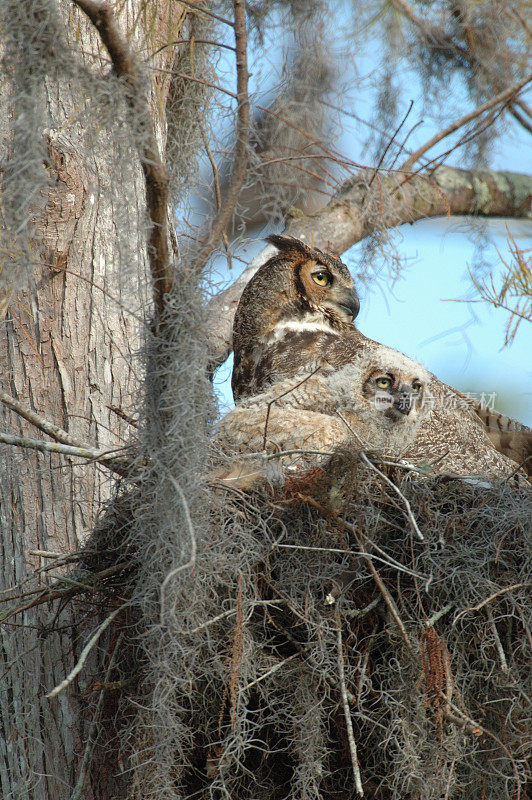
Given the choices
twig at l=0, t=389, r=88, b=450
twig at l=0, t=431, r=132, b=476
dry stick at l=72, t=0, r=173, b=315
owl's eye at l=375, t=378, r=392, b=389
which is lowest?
twig at l=0, t=431, r=132, b=476

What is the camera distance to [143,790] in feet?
6.16

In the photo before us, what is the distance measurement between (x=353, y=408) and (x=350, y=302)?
83 cm

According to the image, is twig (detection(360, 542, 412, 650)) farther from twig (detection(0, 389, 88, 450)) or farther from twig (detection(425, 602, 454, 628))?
twig (detection(0, 389, 88, 450))

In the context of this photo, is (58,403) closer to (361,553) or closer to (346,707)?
(361,553)

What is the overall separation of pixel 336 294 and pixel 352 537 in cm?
152

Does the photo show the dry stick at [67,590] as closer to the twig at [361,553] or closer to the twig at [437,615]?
the twig at [361,553]

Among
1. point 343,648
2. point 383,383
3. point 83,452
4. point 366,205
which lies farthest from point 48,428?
point 366,205

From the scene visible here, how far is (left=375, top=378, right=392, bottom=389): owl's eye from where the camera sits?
2660 mm

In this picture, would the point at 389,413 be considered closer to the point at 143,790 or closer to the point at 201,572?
the point at 201,572

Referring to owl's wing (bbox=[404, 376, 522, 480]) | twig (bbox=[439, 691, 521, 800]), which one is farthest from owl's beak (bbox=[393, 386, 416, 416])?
twig (bbox=[439, 691, 521, 800])

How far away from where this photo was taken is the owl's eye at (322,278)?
3.40 m

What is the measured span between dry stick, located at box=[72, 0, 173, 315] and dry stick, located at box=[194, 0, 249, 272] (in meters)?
0.10

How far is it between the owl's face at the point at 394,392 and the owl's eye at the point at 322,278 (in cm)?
84

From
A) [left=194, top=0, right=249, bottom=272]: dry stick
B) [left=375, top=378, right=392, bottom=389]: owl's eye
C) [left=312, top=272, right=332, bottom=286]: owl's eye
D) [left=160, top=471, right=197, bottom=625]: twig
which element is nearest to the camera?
[left=160, top=471, right=197, bottom=625]: twig
